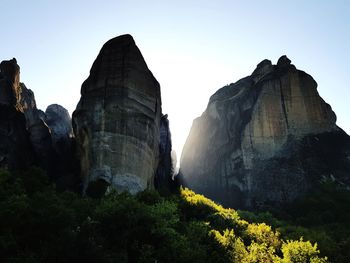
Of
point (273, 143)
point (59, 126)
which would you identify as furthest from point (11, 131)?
point (273, 143)

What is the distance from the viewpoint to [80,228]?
2555 cm

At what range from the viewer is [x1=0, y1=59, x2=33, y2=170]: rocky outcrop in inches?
1838

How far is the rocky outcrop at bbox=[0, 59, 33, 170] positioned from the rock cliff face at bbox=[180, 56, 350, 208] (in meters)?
27.4

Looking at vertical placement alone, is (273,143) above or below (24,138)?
above

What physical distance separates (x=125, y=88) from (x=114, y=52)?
15.9ft

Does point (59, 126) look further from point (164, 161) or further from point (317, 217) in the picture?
point (317, 217)

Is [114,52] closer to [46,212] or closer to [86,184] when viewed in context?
[86,184]

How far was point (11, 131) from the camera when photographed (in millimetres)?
48594

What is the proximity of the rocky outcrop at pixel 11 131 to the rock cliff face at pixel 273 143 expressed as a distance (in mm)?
27365

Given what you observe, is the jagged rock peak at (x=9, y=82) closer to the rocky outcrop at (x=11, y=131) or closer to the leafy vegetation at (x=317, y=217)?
the rocky outcrop at (x=11, y=131)

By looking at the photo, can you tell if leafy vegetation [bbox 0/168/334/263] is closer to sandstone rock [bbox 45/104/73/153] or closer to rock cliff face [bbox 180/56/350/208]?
sandstone rock [bbox 45/104/73/153]

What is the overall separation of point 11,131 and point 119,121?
1042 cm

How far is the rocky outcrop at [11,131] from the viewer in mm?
46688

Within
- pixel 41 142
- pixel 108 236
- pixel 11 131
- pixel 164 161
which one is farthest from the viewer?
pixel 164 161
